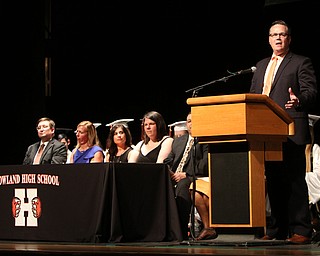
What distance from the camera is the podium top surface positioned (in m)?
4.33

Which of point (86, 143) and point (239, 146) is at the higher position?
point (86, 143)

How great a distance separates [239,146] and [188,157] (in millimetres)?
2030

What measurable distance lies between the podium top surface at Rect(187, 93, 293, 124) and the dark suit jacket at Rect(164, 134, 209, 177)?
192cm

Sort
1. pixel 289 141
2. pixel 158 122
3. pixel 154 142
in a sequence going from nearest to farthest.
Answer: pixel 289 141
pixel 158 122
pixel 154 142

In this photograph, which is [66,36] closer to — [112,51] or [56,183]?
[112,51]

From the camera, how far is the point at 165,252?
4.06 meters

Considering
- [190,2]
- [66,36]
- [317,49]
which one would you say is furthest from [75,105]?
[317,49]

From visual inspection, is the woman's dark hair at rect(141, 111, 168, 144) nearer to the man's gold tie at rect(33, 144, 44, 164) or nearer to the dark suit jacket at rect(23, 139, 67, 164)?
the dark suit jacket at rect(23, 139, 67, 164)

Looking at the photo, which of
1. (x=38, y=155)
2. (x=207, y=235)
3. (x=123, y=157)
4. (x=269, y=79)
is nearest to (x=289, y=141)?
(x=269, y=79)

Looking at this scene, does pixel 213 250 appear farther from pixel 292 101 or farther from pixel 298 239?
pixel 292 101

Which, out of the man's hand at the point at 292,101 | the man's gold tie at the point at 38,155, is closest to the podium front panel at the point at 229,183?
the man's hand at the point at 292,101

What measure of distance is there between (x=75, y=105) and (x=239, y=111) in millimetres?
6499

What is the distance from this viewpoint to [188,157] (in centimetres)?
653

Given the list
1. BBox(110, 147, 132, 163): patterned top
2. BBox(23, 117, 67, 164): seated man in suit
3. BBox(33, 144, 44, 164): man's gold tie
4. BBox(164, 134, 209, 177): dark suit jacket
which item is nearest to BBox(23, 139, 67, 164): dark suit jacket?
BBox(23, 117, 67, 164): seated man in suit
